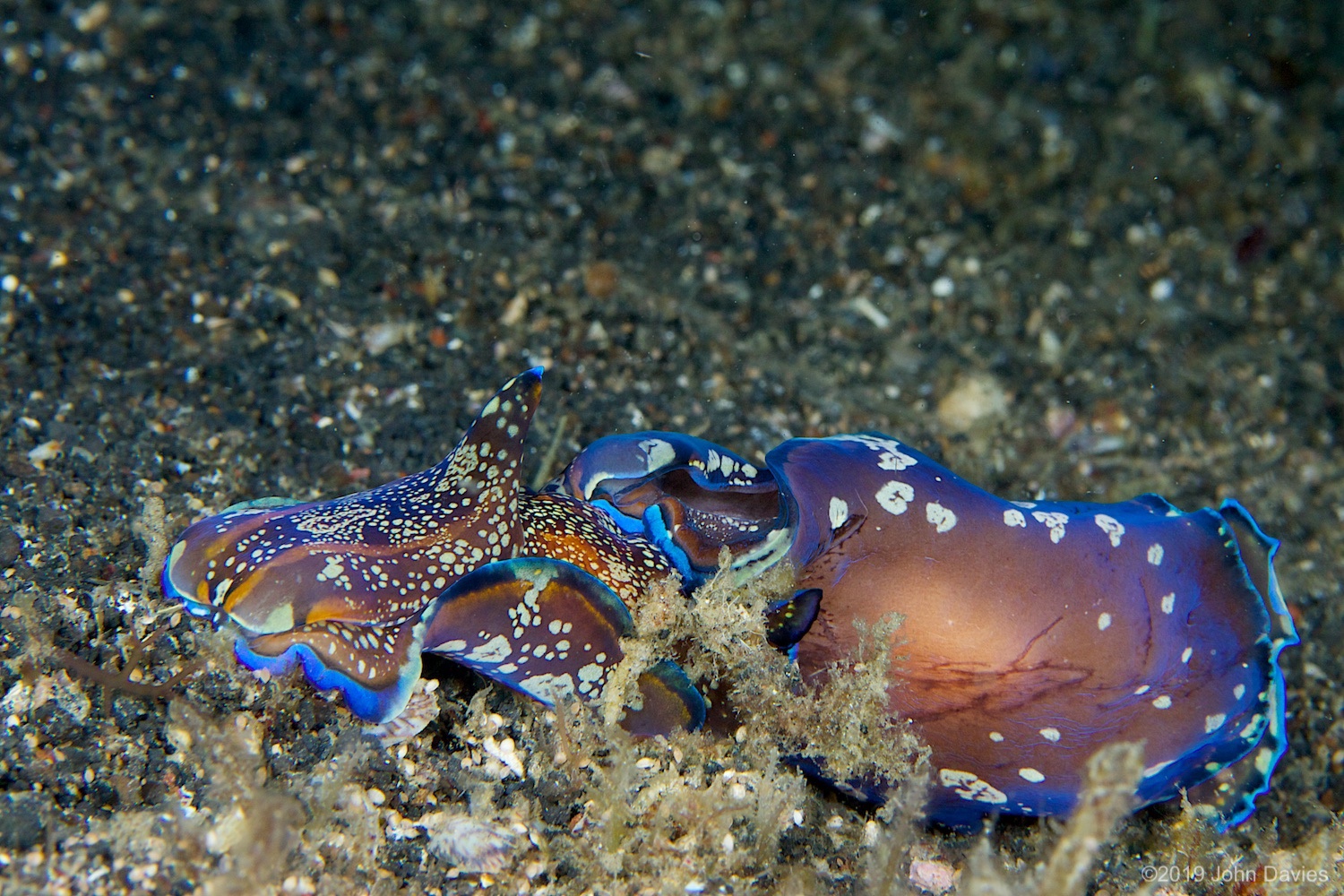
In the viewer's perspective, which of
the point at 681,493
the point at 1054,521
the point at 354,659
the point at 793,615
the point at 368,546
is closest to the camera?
the point at 354,659

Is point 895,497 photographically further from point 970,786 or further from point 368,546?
point 368,546

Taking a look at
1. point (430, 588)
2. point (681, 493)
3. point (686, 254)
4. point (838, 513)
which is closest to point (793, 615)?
point (838, 513)

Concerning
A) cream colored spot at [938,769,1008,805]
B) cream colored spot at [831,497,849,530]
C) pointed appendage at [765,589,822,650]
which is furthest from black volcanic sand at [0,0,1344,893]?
cream colored spot at [831,497,849,530]

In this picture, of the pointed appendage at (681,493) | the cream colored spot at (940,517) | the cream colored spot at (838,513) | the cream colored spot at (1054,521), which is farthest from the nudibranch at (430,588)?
the cream colored spot at (1054,521)

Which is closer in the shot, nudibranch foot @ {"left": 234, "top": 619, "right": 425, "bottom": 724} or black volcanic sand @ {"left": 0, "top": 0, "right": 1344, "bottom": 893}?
nudibranch foot @ {"left": 234, "top": 619, "right": 425, "bottom": 724}

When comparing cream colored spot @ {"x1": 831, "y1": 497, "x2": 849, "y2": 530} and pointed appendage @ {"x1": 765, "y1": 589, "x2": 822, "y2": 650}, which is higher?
cream colored spot @ {"x1": 831, "y1": 497, "x2": 849, "y2": 530}

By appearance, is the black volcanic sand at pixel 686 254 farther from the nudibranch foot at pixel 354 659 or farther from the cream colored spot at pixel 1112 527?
the cream colored spot at pixel 1112 527

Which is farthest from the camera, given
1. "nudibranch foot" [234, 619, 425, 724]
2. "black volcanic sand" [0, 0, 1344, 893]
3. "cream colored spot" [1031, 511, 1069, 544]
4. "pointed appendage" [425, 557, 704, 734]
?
"black volcanic sand" [0, 0, 1344, 893]

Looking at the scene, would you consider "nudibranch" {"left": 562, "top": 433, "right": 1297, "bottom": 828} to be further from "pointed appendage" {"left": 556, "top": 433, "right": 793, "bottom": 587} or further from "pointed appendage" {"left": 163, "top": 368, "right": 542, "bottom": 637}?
"pointed appendage" {"left": 163, "top": 368, "right": 542, "bottom": 637}
